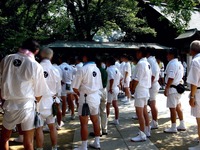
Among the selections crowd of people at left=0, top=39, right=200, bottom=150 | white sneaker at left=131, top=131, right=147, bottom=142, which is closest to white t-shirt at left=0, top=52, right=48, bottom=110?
crowd of people at left=0, top=39, right=200, bottom=150

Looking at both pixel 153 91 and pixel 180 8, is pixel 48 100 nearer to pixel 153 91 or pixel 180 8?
pixel 153 91

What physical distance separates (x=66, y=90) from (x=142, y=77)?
2983 millimetres

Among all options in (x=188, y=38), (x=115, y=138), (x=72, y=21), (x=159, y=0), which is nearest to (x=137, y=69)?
(x=115, y=138)

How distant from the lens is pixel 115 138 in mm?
5977

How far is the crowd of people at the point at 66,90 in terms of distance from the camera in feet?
11.7

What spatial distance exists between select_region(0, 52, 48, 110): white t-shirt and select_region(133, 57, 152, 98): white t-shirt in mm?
2583

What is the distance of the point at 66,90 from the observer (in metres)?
7.89

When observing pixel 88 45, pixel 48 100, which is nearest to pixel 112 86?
pixel 48 100

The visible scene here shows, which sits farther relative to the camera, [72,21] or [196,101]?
[72,21]

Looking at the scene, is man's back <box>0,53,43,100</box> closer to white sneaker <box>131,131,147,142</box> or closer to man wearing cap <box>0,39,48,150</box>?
man wearing cap <box>0,39,48,150</box>

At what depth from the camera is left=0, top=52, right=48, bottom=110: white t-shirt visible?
3527 millimetres

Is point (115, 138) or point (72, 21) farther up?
point (72, 21)

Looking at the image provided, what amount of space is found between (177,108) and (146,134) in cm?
112

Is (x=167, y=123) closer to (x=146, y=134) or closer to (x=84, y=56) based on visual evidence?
(x=146, y=134)
